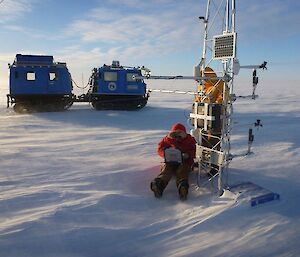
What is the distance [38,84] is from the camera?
16.2m

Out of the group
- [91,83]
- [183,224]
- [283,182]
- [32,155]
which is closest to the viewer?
[183,224]

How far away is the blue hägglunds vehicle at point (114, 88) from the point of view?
665 inches

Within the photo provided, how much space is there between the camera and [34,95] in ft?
53.1

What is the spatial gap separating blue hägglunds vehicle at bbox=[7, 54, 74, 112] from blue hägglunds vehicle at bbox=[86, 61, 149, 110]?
126 centimetres

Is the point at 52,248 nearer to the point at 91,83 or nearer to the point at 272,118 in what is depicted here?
the point at 272,118

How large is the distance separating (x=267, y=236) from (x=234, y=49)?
2469mm

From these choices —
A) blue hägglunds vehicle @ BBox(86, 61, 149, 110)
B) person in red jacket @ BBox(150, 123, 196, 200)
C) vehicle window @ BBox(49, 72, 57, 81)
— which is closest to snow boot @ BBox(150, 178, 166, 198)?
person in red jacket @ BBox(150, 123, 196, 200)

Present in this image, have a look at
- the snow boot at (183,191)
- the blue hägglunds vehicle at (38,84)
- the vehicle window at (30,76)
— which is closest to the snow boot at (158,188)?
the snow boot at (183,191)

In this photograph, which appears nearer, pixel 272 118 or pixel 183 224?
pixel 183 224

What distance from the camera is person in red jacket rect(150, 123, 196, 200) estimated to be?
17.7 feet

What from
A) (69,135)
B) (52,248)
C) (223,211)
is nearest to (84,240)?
(52,248)

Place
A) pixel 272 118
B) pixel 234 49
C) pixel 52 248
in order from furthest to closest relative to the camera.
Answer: pixel 272 118
pixel 234 49
pixel 52 248

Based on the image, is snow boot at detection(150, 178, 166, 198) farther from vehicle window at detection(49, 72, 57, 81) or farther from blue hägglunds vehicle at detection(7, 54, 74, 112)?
vehicle window at detection(49, 72, 57, 81)

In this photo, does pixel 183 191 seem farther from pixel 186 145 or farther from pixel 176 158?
pixel 186 145
